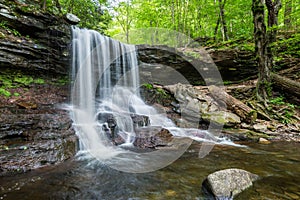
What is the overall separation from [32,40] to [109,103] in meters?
3.99

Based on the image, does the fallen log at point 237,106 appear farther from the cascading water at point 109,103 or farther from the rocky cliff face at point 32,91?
the rocky cliff face at point 32,91

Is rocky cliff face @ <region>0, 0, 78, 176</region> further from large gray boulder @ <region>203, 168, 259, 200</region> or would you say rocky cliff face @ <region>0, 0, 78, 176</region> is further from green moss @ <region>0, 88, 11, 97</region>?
large gray boulder @ <region>203, 168, 259, 200</region>

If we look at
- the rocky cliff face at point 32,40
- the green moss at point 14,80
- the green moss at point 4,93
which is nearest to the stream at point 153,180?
the green moss at point 4,93

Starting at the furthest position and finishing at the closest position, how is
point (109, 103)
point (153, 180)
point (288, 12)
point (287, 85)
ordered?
point (288, 12), point (109, 103), point (287, 85), point (153, 180)

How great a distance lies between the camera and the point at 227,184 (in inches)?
92.0

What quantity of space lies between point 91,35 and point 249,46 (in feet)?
25.7

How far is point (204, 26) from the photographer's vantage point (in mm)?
15859

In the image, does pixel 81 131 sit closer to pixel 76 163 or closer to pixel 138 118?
pixel 76 163

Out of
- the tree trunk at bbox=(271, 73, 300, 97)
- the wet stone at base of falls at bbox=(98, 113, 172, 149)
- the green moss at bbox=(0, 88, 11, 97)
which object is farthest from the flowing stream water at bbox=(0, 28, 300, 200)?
Answer: the tree trunk at bbox=(271, 73, 300, 97)

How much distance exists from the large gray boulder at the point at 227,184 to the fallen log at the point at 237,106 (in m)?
4.48

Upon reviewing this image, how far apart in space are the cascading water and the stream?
0.42 metres

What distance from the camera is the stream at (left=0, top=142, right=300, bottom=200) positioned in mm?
2402

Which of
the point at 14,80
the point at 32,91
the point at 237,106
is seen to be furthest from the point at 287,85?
the point at 14,80

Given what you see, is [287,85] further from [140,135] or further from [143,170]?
[143,170]
